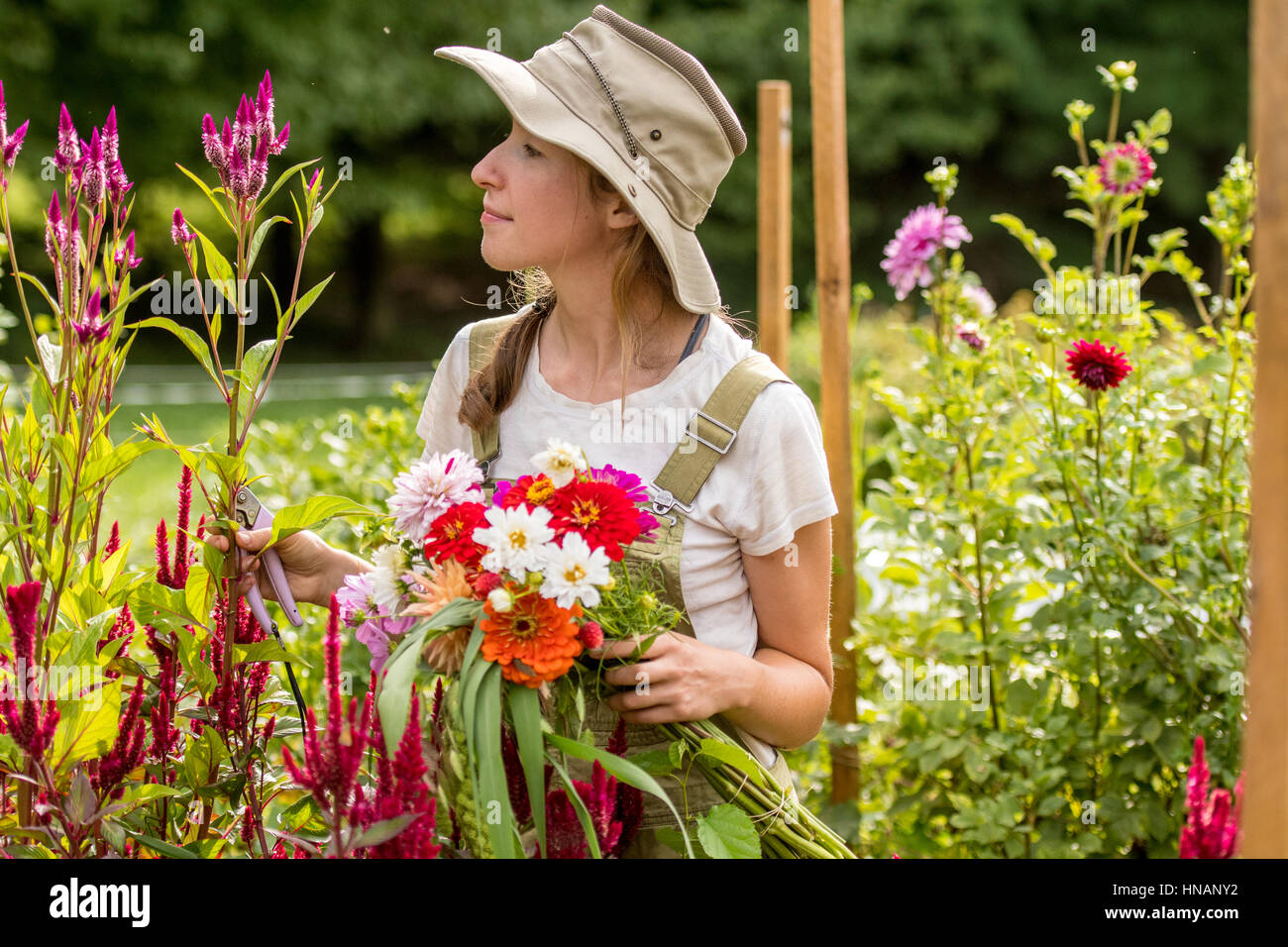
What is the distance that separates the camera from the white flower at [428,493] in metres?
1.25

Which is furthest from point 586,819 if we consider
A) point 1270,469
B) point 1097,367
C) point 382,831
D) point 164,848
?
point 1097,367

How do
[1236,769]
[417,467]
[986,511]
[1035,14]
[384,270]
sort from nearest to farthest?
[417,467] < [1236,769] < [986,511] < [1035,14] < [384,270]

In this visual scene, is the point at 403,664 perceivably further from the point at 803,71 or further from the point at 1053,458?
the point at 803,71

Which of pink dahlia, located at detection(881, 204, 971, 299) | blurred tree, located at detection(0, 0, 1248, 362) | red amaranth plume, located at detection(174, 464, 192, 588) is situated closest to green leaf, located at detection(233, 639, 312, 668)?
red amaranth plume, located at detection(174, 464, 192, 588)

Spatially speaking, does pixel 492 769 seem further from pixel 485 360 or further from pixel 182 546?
pixel 485 360

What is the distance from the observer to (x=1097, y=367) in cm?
229

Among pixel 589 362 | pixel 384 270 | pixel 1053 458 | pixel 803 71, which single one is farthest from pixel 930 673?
pixel 384 270

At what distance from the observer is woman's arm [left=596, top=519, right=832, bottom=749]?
50.9 inches

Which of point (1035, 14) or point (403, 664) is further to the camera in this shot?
point (1035, 14)

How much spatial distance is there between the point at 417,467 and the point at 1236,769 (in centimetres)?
196

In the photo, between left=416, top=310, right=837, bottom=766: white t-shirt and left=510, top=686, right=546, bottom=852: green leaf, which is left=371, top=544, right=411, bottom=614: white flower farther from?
left=416, top=310, right=837, bottom=766: white t-shirt

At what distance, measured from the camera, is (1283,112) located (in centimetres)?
69
